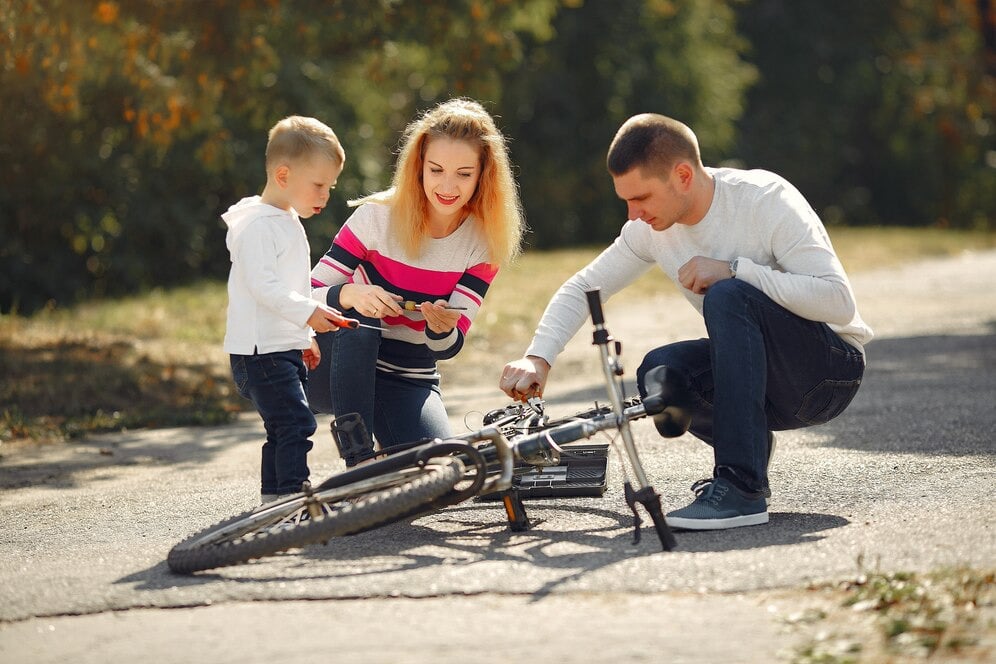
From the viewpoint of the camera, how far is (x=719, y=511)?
4238mm

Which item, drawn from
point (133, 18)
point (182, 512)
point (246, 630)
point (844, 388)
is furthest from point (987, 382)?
point (133, 18)

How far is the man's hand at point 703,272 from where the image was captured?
4.44 m

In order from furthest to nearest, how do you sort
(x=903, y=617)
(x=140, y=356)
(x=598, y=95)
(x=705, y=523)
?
(x=598, y=95), (x=140, y=356), (x=705, y=523), (x=903, y=617)

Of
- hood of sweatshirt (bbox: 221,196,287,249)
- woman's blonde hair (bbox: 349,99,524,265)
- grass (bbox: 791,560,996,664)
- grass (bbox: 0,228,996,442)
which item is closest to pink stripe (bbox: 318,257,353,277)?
woman's blonde hair (bbox: 349,99,524,265)

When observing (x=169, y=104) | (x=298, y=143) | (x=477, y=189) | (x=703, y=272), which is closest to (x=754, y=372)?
(x=703, y=272)

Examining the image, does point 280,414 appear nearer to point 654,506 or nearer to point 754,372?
point 654,506

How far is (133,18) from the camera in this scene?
9992 millimetres

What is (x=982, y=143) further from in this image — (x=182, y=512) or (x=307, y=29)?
(x=182, y=512)

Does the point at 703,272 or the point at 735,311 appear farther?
the point at 703,272

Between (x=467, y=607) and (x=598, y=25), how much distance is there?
66.9ft

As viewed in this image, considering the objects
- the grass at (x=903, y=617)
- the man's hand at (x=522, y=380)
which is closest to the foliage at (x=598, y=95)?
the man's hand at (x=522, y=380)

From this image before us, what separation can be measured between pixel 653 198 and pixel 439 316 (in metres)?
0.91

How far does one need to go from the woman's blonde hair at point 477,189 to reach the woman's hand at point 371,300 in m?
0.30

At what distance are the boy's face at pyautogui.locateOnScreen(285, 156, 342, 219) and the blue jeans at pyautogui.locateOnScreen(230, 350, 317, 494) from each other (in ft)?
1.82
